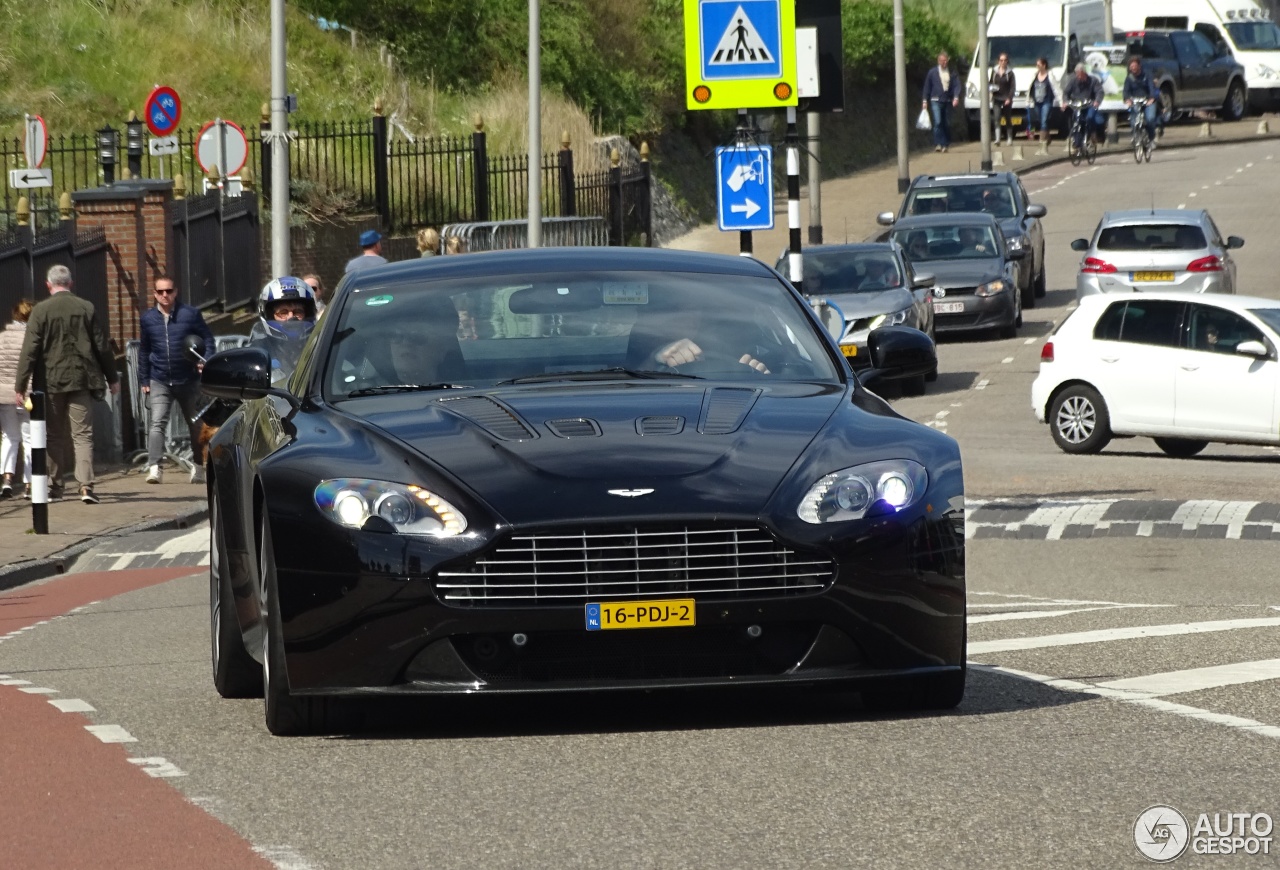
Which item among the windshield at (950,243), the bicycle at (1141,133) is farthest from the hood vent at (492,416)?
the bicycle at (1141,133)

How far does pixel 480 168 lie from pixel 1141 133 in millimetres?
25134

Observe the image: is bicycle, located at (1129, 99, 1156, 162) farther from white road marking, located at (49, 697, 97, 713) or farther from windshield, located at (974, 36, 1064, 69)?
white road marking, located at (49, 697, 97, 713)

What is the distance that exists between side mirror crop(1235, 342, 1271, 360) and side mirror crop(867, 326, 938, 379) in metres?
14.3

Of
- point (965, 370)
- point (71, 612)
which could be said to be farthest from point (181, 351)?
point (965, 370)

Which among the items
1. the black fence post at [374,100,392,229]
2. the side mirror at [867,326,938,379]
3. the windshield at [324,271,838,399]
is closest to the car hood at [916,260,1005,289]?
the black fence post at [374,100,392,229]

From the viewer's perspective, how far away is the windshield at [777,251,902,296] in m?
29.6

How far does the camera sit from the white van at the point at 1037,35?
63469 mm

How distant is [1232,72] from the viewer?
66.2 m

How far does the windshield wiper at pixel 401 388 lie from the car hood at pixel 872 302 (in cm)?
2082

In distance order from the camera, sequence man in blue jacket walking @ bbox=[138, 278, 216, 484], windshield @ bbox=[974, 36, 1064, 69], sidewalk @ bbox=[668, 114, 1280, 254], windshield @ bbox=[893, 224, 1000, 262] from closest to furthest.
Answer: man in blue jacket walking @ bbox=[138, 278, 216, 484] < windshield @ bbox=[893, 224, 1000, 262] < sidewalk @ bbox=[668, 114, 1280, 254] < windshield @ bbox=[974, 36, 1064, 69]

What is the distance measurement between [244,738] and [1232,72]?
2451 inches

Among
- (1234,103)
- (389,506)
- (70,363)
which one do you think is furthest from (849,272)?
(1234,103)

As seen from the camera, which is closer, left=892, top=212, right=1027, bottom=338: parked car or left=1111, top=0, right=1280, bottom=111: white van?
left=892, top=212, right=1027, bottom=338: parked car

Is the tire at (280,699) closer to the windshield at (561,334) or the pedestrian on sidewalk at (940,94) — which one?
the windshield at (561,334)
